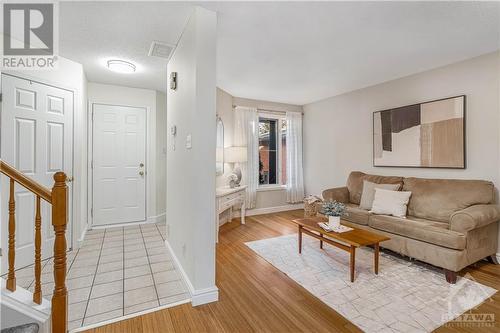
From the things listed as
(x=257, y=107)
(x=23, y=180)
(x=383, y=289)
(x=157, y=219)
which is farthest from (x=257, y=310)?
(x=257, y=107)

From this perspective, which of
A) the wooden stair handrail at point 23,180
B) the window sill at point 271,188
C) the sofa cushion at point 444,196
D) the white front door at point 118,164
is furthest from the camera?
the window sill at point 271,188

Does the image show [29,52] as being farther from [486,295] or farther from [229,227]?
[486,295]

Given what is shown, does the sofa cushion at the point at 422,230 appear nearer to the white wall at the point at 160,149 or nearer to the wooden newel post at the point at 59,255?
the wooden newel post at the point at 59,255

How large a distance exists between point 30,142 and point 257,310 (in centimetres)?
292

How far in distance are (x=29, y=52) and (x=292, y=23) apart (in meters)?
2.81

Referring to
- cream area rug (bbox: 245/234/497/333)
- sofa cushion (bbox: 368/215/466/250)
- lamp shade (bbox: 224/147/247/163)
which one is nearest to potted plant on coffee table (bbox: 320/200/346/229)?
cream area rug (bbox: 245/234/497/333)

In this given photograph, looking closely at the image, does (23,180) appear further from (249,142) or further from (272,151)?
(272,151)

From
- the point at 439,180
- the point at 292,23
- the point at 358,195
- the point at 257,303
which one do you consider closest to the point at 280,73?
the point at 292,23

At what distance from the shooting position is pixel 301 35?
7.91ft

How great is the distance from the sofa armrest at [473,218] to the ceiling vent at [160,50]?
3.46 metres

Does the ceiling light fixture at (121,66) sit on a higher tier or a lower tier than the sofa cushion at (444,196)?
higher

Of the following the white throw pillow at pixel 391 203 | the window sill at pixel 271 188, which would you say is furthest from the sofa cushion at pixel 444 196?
the window sill at pixel 271 188

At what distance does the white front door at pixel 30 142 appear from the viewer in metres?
2.43

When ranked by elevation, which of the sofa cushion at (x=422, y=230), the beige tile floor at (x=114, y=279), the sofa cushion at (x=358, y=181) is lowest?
the beige tile floor at (x=114, y=279)
